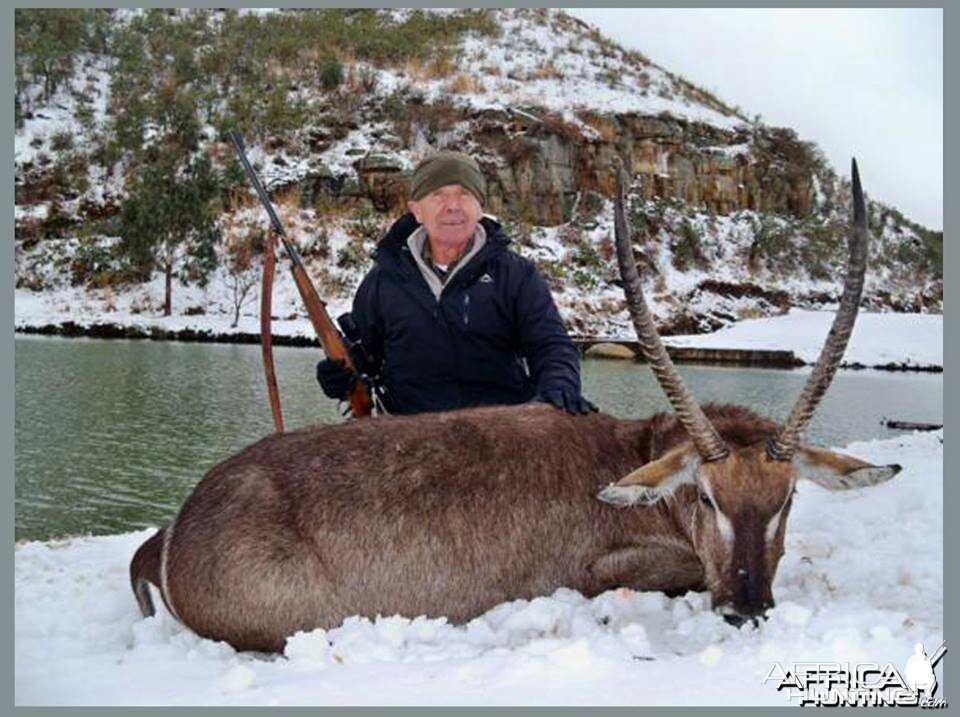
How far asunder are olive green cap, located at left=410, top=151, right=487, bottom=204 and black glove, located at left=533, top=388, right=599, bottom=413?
5.42 ft

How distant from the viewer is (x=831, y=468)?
13.7ft

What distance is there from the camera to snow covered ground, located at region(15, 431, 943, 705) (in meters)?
3.30

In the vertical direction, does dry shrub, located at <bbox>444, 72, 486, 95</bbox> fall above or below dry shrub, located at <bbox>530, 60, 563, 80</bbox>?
below

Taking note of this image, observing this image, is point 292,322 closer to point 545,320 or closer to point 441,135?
point 441,135

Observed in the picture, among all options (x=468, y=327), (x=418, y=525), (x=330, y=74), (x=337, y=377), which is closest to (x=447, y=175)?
(x=468, y=327)

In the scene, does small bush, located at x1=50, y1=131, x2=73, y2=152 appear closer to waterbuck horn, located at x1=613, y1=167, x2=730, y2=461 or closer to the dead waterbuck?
the dead waterbuck

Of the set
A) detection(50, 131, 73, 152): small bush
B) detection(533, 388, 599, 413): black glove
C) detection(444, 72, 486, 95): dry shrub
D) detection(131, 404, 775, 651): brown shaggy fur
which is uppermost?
detection(444, 72, 486, 95): dry shrub

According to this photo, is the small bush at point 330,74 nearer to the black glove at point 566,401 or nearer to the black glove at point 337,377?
the black glove at point 337,377

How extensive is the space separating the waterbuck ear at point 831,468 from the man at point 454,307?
1949mm

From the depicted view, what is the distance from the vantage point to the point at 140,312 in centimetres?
3419

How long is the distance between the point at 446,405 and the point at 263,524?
235 cm

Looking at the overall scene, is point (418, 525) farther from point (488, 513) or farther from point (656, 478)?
point (656, 478)

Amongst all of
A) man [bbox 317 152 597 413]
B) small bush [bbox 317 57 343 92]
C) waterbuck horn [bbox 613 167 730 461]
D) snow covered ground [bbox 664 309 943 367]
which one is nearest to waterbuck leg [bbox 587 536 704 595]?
waterbuck horn [bbox 613 167 730 461]
